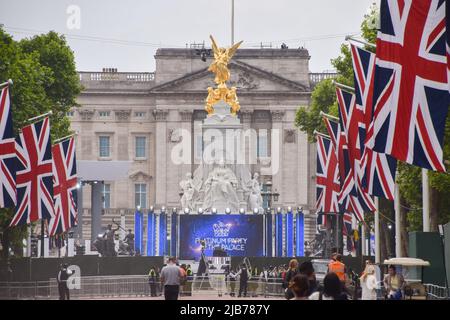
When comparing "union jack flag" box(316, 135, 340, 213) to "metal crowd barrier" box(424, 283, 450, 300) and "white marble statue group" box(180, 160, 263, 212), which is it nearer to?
"metal crowd barrier" box(424, 283, 450, 300)

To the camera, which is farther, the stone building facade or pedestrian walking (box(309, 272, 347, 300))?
the stone building facade

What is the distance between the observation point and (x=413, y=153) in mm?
29156

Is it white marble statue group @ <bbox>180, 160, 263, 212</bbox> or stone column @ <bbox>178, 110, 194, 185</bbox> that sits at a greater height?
stone column @ <bbox>178, 110, 194, 185</bbox>

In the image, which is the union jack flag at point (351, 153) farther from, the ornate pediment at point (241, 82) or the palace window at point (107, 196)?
the palace window at point (107, 196)

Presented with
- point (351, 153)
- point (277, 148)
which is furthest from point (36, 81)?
point (277, 148)

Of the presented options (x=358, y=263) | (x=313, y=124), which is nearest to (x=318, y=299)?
(x=358, y=263)

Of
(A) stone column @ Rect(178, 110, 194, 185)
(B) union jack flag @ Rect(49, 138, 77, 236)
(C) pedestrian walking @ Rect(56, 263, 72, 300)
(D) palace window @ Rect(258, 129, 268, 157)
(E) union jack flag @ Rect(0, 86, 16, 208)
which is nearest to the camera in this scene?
(E) union jack flag @ Rect(0, 86, 16, 208)

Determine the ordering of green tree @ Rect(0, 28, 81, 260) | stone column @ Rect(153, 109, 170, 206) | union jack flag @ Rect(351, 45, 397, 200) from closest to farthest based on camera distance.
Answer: union jack flag @ Rect(351, 45, 397, 200)
green tree @ Rect(0, 28, 81, 260)
stone column @ Rect(153, 109, 170, 206)

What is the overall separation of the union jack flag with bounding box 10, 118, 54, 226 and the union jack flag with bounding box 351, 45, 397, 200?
11646mm

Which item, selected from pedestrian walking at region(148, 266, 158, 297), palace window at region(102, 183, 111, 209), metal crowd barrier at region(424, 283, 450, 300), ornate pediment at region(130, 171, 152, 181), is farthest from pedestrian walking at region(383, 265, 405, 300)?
ornate pediment at region(130, 171, 152, 181)

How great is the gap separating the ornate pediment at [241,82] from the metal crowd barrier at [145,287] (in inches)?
3231

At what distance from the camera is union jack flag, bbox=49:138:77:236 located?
184ft

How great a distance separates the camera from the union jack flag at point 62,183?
55969mm

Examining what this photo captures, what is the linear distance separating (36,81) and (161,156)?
70277 millimetres
